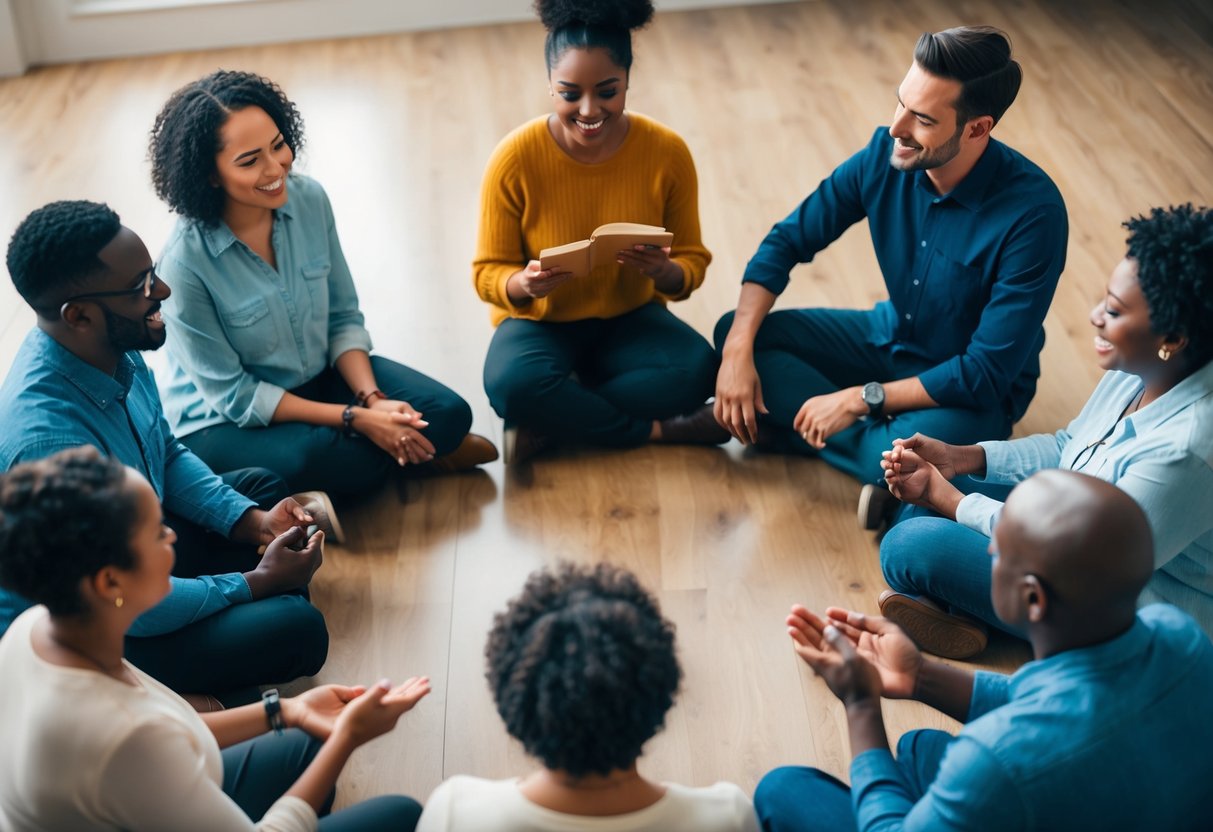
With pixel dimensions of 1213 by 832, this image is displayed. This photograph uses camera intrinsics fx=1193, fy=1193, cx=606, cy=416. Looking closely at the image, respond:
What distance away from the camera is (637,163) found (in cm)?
277

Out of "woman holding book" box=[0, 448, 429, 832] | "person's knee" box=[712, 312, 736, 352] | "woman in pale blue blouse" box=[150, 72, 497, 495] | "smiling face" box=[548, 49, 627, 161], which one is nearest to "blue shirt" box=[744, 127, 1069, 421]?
"person's knee" box=[712, 312, 736, 352]

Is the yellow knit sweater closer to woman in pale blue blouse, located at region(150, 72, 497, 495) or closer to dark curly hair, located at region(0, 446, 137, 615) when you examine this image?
woman in pale blue blouse, located at region(150, 72, 497, 495)

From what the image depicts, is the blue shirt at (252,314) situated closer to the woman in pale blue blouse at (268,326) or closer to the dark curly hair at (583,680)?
the woman in pale blue blouse at (268,326)

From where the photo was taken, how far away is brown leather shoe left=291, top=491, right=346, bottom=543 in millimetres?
2633

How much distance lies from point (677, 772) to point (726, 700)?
0.64ft

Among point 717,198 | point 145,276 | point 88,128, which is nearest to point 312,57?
point 88,128

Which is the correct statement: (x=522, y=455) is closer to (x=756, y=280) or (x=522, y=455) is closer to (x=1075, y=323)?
(x=756, y=280)

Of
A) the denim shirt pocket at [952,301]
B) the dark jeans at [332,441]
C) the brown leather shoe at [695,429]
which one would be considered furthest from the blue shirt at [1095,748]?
the dark jeans at [332,441]

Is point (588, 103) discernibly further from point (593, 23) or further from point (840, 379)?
point (840, 379)

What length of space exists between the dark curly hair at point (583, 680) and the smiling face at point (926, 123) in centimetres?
145

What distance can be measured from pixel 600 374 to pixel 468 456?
389mm

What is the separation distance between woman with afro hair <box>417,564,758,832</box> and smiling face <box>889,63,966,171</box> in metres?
1.40

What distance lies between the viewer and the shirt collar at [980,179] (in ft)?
8.29

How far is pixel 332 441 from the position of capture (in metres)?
2.69
